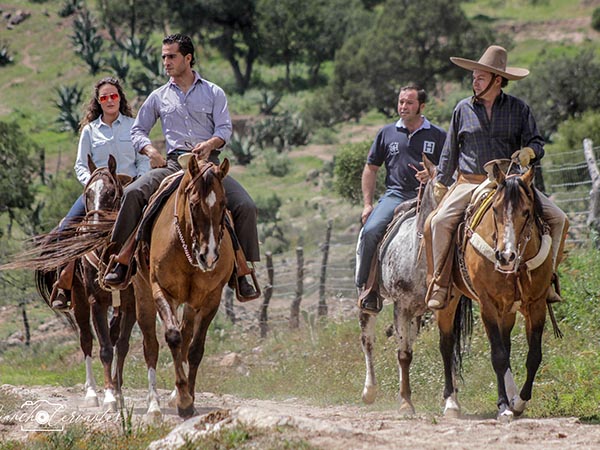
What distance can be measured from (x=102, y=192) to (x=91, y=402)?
2.08 metres

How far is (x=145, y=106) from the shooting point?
9648 mm

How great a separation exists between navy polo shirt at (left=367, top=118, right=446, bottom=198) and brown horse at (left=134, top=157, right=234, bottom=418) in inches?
94.4

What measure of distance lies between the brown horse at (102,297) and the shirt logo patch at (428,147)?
119 inches

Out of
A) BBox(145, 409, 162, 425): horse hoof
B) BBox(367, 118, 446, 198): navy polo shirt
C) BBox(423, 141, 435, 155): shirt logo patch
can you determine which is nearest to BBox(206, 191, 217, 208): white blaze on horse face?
BBox(145, 409, 162, 425): horse hoof

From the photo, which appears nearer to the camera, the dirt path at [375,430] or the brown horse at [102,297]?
the dirt path at [375,430]

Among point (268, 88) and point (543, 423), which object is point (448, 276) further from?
point (268, 88)

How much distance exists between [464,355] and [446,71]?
39674mm

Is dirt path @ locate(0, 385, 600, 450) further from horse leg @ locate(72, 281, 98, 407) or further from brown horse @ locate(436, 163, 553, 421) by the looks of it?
horse leg @ locate(72, 281, 98, 407)

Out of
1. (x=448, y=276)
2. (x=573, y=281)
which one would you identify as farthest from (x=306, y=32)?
(x=448, y=276)

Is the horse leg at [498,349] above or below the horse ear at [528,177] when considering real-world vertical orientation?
below

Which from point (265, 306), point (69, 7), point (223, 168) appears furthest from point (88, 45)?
point (223, 168)

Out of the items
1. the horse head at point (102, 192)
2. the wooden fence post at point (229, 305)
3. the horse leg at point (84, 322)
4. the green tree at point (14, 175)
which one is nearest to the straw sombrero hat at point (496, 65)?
the horse head at point (102, 192)

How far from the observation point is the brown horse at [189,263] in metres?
8.23

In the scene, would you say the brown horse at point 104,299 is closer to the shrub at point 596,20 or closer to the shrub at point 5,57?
the shrub at point 596,20
